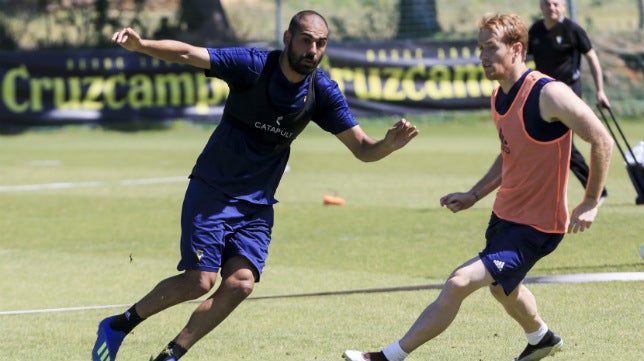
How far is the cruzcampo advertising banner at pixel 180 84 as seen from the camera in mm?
26812

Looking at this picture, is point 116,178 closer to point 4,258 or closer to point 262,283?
point 4,258

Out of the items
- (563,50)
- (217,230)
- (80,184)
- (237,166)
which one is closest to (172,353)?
(217,230)

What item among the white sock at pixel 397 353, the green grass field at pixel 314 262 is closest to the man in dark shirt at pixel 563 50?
the green grass field at pixel 314 262

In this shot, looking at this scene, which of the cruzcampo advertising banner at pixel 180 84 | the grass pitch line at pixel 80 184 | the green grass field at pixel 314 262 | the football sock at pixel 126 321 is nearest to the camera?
the football sock at pixel 126 321

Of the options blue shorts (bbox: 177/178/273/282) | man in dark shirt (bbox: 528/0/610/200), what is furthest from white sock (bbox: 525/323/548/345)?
man in dark shirt (bbox: 528/0/610/200)

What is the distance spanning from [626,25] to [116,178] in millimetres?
14390

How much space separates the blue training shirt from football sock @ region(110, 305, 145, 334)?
34.3 inches

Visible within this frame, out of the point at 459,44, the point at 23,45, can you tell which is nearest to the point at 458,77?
the point at 459,44

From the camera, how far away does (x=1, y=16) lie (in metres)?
29.6

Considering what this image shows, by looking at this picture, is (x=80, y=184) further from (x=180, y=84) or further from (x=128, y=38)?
(x=128, y=38)

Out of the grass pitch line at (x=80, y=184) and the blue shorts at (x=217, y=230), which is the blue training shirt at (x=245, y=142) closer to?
the blue shorts at (x=217, y=230)

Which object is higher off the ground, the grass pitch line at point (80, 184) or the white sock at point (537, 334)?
the white sock at point (537, 334)

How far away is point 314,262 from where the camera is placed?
11039 mm

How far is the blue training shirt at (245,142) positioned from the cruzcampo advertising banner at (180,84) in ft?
65.5
